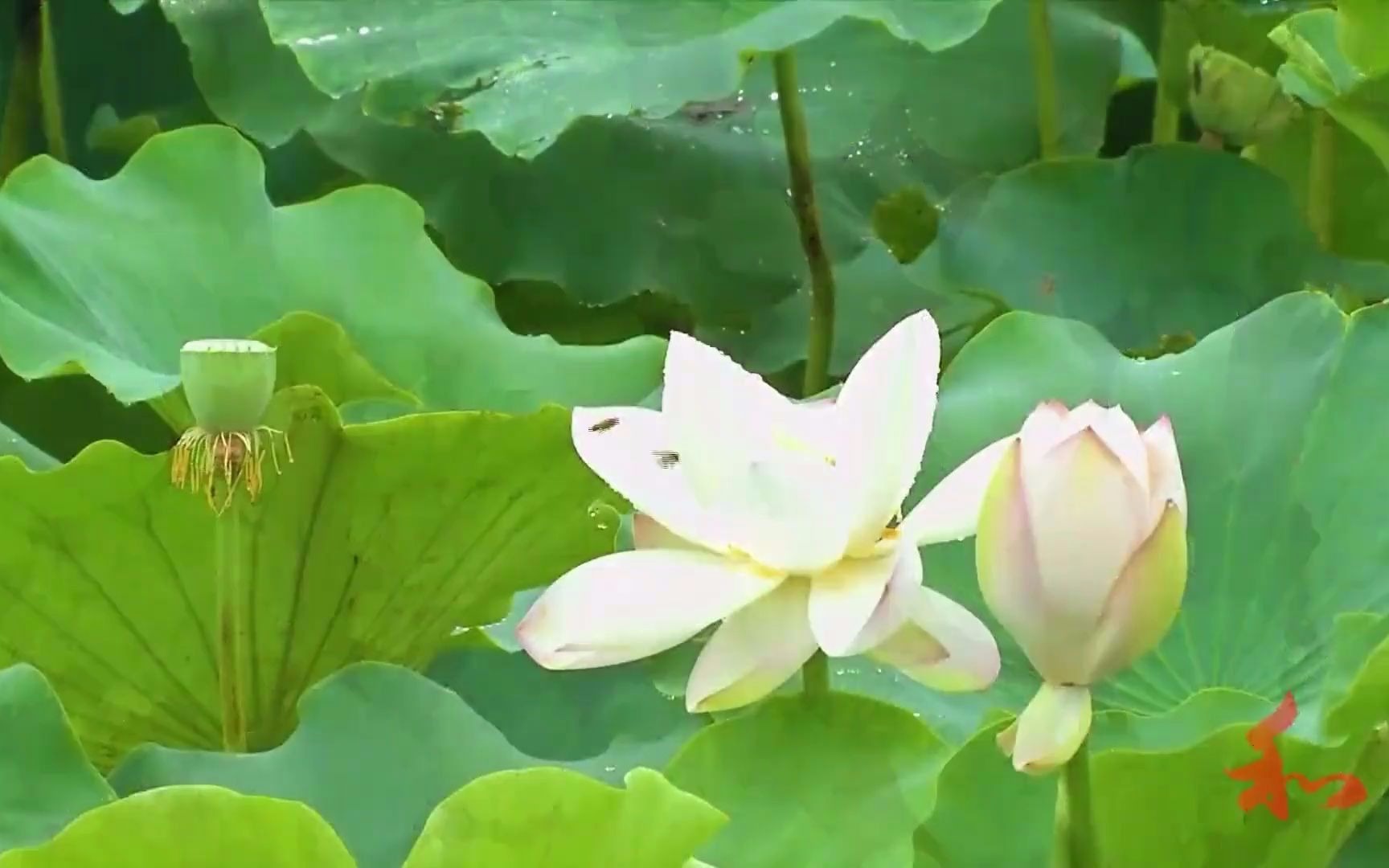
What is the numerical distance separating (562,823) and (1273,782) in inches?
8.4

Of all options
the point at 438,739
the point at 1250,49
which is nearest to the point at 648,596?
the point at 438,739

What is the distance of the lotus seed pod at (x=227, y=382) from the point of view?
1.65 ft

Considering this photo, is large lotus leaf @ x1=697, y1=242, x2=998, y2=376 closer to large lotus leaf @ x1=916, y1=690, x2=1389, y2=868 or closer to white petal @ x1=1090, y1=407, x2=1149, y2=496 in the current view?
large lotus leaf @ x1=916, y1=690, x2=1389, y2=868

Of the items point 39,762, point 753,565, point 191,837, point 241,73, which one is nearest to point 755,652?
point 753,565

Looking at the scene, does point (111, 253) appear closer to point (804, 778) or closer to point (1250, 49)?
point (804, 778)

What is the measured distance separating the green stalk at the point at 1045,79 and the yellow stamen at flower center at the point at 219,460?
0.83 m

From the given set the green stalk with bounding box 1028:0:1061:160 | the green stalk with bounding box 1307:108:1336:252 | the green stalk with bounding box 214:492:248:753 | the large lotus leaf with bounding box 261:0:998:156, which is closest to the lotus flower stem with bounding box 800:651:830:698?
the green stalk with bounding box 214:492:248:753

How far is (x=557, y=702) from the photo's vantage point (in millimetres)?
677

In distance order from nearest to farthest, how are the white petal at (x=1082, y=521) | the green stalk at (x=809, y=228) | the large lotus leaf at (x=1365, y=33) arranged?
the white petal at (x=1082, y=521) < the large lotus leaf at (x=1365, y=33) < the green stalk at (x=809, y=228)

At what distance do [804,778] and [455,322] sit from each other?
436 millimetres

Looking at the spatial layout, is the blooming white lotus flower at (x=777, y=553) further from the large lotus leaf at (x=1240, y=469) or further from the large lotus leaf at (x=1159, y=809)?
the large lotus leaf at (x=1240, y=469)

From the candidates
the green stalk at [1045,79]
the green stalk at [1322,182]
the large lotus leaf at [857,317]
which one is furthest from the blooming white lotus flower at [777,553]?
the green stalk at [1322,182]

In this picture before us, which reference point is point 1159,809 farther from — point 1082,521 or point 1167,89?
point 1167,89

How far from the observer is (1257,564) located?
0.67 metres
